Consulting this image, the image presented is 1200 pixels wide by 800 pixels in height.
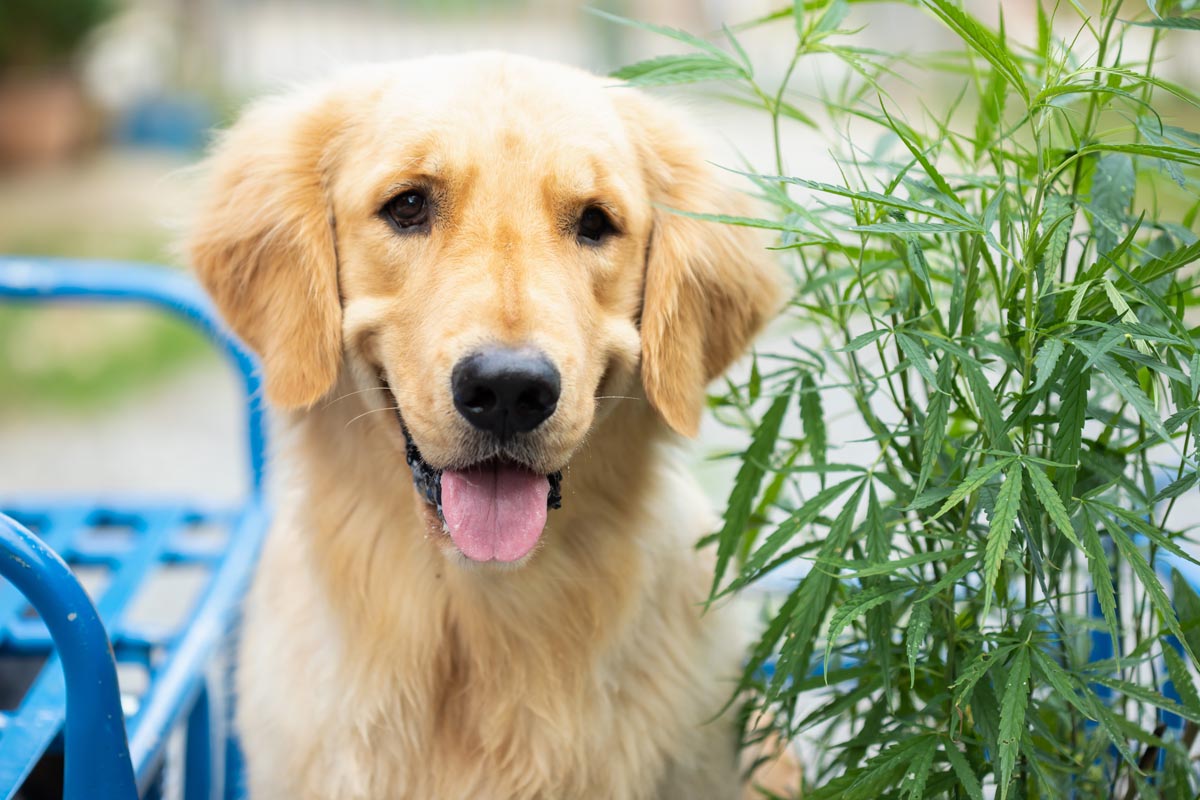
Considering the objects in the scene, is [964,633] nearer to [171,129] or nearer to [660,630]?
[660,630]

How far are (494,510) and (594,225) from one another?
542mm

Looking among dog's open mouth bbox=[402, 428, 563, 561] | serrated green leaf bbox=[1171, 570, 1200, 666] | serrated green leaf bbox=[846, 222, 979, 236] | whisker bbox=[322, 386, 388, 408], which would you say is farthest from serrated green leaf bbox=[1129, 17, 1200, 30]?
whisker bbox=[322, 386, 388, 408]

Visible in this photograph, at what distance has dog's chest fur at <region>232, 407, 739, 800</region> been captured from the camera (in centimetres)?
207

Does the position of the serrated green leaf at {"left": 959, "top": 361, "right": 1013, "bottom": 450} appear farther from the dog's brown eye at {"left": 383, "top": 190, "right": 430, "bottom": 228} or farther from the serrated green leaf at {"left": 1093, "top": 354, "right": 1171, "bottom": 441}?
the dog's brown eye at {"left": 383, "top": 190, "right": 430, "bottom": 228}

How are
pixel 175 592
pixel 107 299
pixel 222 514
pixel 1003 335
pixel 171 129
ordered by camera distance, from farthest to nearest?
pixel 171 129
pixel 175 592
pixel 222 514
pixel 107 299
pixel 1003 335

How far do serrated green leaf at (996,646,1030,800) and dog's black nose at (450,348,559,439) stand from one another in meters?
0.77

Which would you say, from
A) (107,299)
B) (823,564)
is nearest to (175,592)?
(107,299)

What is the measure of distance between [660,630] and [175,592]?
2.84 metres

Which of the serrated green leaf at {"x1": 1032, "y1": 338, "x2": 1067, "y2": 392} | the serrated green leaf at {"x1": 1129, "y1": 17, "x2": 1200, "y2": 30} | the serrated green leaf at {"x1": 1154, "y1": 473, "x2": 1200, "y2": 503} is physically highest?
the serrated green leaf at {"x1": 1129, "y1": 17, "x2": 1200, "y2": 30}

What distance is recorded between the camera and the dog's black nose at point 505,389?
1.73 m

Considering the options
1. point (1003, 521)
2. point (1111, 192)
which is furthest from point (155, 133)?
point (1003, 521)

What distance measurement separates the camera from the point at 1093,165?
1.77 meters

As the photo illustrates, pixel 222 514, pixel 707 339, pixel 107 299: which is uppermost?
pixel 707 339

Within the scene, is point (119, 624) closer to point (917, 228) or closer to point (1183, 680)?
point (917, 228)
